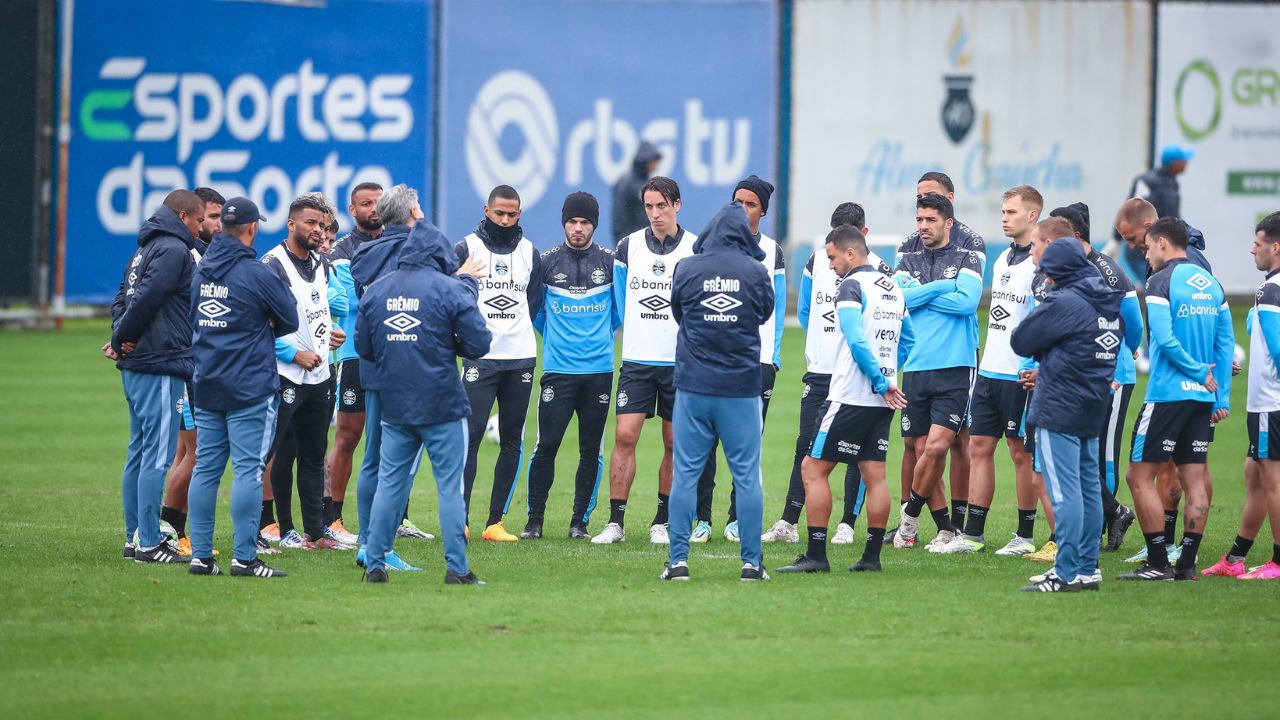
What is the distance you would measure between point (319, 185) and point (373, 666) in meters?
18.3

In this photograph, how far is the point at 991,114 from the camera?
27.6 m

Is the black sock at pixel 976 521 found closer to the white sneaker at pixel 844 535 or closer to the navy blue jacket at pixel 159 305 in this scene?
the white sneaker at pixel 844 535

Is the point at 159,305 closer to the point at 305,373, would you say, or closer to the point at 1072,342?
the point at 305,373

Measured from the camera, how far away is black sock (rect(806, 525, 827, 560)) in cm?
974

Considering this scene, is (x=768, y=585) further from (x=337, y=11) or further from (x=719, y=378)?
(x=337, y=11)

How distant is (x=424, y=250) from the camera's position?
9.09 m

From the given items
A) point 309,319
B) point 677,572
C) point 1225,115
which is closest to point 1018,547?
point 677,572

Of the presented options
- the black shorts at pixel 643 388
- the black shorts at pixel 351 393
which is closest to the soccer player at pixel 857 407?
the black shorts at pixel 643 388

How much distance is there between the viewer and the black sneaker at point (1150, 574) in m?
9.64

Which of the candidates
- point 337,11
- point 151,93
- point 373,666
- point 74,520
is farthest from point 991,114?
point 373,666

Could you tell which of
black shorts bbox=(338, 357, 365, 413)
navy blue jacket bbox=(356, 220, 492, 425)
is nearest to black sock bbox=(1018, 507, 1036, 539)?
navy blue jacket bbox=(356, 220, 492, 425)

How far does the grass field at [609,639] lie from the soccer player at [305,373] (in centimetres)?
57

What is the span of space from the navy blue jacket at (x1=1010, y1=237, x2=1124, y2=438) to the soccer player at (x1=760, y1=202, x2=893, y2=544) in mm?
2059

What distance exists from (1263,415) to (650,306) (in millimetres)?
4044
